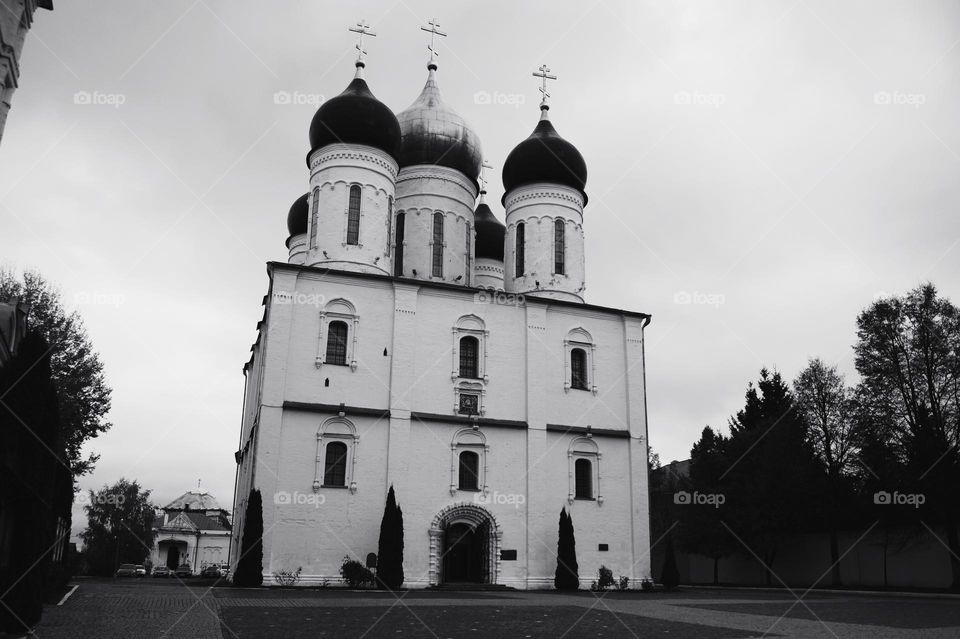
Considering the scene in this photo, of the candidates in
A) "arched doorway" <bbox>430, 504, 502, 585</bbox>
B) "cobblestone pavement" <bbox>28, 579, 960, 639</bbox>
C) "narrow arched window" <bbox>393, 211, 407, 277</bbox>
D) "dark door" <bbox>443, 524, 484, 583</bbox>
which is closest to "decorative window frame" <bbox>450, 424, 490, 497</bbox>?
"arched doorway" <bbox>430, 504, 502, 585</bbox>

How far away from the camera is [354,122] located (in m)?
26.0

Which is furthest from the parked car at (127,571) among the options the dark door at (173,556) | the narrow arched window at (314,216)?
the narrow arched window at (314,216)

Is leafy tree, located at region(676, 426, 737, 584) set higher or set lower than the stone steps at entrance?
higher

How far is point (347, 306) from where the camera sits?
79.8 feet

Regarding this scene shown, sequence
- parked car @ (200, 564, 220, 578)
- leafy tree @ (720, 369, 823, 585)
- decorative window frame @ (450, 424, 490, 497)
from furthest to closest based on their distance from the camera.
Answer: parked car @ (200, 564, 220, 578) → leafy tree @ (720, 369, 823, 585) → decorative window frame @ (450, 424, 490, 497)

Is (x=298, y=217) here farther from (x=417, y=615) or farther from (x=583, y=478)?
(x=417, y=615)

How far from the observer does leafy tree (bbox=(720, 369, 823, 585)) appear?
3088cm

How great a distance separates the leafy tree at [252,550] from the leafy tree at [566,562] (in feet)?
29.3

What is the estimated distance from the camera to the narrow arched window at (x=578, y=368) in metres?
26.5

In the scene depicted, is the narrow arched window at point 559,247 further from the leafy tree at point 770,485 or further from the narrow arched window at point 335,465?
the leafy tree at point 770,485

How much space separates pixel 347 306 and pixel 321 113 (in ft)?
23.4

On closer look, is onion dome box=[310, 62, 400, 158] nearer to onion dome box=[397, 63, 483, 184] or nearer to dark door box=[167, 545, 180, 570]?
onion dome box=[397, 63, 483, 184]

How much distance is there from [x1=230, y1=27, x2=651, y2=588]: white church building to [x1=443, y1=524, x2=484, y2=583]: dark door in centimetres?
6

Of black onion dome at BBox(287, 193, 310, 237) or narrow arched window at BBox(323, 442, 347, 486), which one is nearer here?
narrow arched window at BBox(323, 442, 347, 486)
